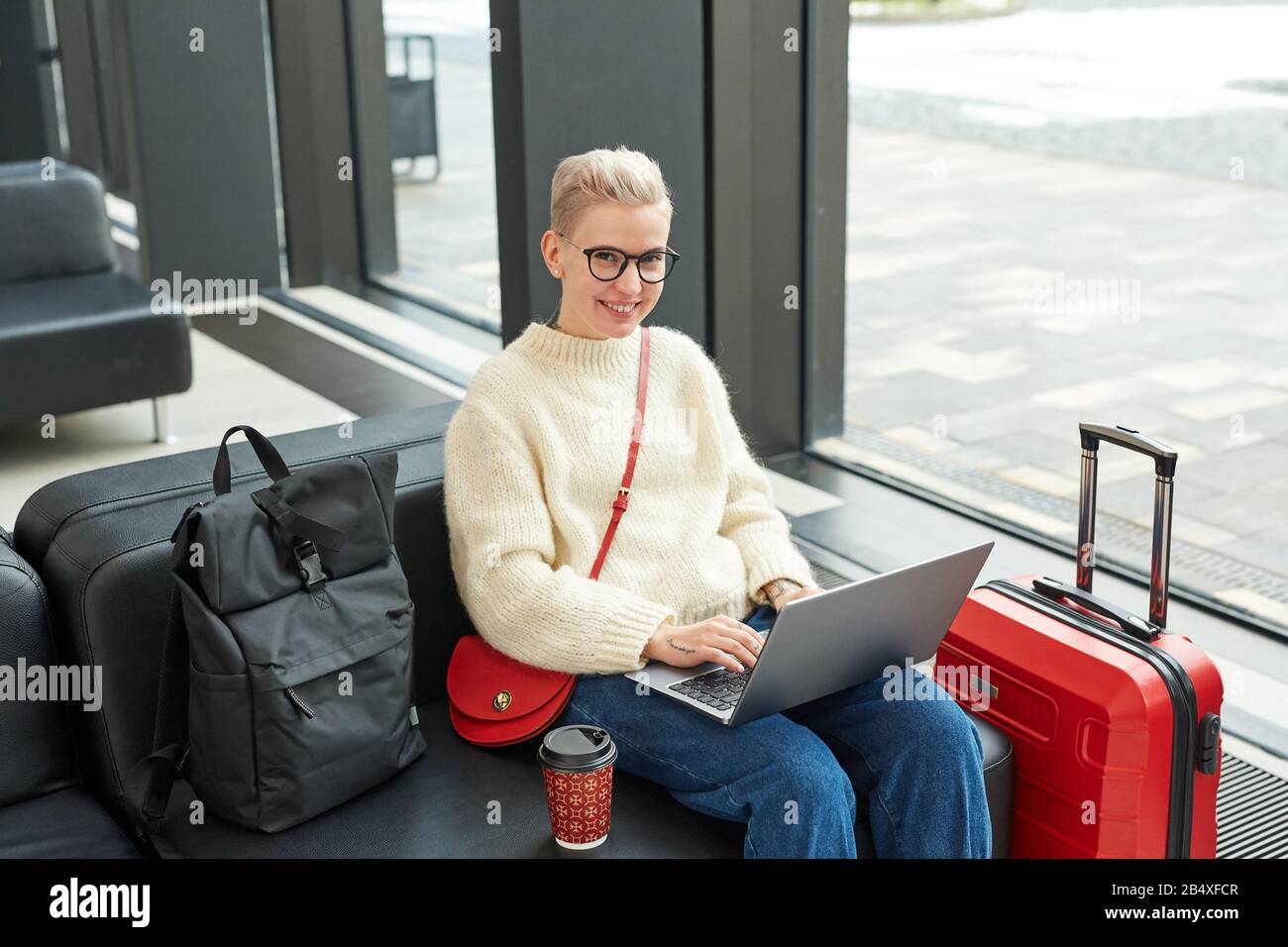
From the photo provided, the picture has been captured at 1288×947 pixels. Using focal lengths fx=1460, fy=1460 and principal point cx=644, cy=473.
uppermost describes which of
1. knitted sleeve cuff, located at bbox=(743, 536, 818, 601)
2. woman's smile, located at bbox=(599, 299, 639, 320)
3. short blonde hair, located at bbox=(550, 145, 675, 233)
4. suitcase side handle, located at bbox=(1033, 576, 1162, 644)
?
short blonde hair, located at bbox=(550, 145, 675, 233)

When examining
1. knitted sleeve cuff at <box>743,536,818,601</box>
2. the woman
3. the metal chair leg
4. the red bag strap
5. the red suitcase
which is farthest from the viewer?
the metal chair leg

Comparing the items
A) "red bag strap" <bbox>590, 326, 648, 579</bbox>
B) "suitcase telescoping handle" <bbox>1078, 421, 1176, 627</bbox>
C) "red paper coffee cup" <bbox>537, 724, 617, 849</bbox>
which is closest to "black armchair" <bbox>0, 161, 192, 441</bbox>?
"red bag strap" <bbox>590, 326, 648, 579</bbox>

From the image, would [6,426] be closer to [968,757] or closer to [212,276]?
[212,276]

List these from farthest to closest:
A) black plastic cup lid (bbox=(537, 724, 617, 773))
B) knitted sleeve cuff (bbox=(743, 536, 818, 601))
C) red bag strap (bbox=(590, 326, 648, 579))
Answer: knitted sleeve cuff (bbox=(743, 536, 818, 601)), red bag strap (bbox=(590, 326, 648, 579)), black plastic cup lid (bbox=(537, 724, 617, 773))

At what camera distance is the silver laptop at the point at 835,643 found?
1.91 m

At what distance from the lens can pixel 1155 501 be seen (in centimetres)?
227

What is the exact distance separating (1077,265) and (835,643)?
1987 mm

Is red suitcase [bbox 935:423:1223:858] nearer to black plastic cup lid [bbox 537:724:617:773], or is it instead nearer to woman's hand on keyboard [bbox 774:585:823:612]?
woman's hand on keyboard [bbox 774:585:823:612]

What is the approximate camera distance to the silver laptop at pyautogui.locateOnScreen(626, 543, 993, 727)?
191 centimetres

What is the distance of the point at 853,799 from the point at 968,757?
0.18 metres

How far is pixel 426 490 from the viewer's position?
90.7 inches

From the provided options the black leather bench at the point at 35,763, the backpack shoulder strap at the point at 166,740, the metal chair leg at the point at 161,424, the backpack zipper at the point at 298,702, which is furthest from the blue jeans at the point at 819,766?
the metal chair leg at the point at 161,424

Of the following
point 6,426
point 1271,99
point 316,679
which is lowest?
point 6,426
